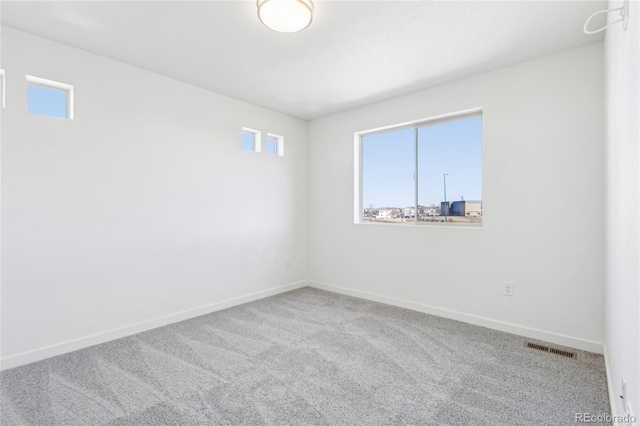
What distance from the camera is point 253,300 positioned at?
4.01 metres

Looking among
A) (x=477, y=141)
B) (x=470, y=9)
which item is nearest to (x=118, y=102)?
(x=470, y=9)

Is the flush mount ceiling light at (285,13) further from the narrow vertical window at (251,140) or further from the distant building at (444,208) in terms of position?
the distant building at (444,208)

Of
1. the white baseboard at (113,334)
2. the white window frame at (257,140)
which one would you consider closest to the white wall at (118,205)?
the white baseboard at (113,334)

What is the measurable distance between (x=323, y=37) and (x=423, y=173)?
6.46 ft

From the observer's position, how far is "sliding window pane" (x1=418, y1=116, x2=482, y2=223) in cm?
334

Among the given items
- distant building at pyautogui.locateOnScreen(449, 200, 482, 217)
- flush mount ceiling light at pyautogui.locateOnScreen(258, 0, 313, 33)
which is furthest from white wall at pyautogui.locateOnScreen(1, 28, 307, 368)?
distant building at pyautogui.locateOnScreen(449, 200, 482, 217)

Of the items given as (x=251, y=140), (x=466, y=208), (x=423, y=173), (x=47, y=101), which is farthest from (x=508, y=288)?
(x=47, y=101)

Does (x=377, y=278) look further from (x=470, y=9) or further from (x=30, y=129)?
(x=30, y=129)

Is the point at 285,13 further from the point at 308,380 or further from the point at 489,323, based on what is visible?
the point at 489,323

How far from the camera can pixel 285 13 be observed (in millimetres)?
2000

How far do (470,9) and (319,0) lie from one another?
3.40 ft

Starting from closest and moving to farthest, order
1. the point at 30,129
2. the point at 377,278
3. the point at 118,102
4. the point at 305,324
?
the point at 30,129
the point at 118,102
the point at 305,324
the point at 377,278

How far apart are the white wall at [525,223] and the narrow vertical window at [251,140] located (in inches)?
62.4
